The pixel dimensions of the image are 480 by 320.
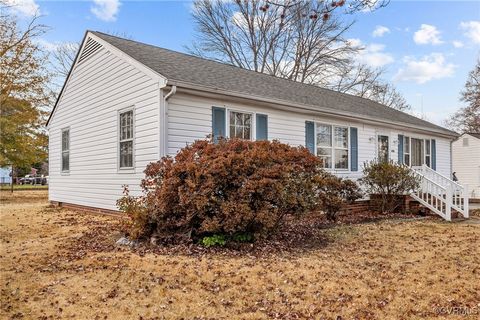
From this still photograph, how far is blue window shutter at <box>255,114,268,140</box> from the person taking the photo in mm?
9305

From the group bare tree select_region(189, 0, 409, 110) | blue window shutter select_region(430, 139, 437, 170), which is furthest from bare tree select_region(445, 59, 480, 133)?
blue window shutter select_region(430, 139, 437, 170)

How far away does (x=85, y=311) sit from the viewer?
3502mm

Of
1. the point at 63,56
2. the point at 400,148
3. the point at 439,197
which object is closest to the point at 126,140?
the point at 439,197

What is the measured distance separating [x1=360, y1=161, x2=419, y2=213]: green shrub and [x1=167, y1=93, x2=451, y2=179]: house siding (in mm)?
969

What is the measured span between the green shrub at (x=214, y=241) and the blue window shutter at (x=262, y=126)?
3.90 m

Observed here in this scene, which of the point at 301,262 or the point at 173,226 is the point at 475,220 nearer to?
the point at 301,262

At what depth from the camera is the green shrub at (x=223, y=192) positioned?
5629 millimetres

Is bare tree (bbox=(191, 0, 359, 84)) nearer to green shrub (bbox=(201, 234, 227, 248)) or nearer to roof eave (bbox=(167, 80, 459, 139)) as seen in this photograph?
roof eave (bbox=(167, 80, 459, 139))

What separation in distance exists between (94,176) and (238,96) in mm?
4457

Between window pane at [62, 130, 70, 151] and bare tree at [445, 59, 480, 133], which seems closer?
window pane at [62, 130, 70, 151]

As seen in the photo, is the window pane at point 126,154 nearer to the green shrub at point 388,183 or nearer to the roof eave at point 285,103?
the roof eave at point 285,103

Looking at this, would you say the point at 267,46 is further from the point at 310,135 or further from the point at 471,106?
the point at 471,106

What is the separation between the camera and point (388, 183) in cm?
1028

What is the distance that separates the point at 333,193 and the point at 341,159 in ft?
11.8
